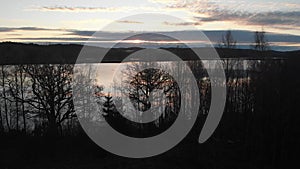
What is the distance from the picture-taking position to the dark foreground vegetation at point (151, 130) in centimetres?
2012

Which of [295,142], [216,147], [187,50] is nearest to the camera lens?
A: [295,142]

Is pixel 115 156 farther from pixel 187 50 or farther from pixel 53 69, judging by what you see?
pixel 187 50

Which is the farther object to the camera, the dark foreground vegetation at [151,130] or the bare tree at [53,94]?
the bare tree at [53,94]

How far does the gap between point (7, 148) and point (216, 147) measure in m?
14.4

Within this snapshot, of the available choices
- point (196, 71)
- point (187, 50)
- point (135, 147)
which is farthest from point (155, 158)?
point (187, 50)

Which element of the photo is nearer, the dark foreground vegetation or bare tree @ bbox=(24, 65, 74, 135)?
the dark foreground vegetation

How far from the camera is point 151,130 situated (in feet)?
87.0

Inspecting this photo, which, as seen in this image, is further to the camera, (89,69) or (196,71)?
(196,71)

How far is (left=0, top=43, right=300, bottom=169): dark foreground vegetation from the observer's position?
2012 centimetres

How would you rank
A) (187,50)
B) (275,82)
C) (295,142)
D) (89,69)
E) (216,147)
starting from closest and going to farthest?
(295,142) → (216,147) → (275,82) → (89,69) → (187,50)

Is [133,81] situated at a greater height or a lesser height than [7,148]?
greater

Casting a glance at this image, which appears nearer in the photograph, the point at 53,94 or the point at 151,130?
the point at 53,94

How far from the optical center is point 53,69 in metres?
27.5

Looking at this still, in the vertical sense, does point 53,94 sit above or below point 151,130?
above
